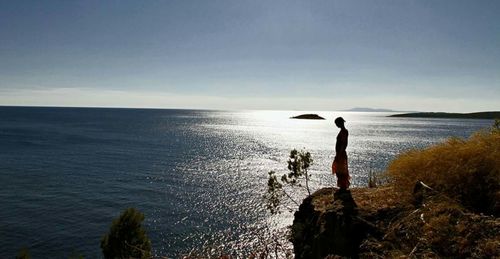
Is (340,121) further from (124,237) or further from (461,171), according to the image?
(124,237)

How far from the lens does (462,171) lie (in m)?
8.16

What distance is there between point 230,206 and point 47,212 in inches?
943

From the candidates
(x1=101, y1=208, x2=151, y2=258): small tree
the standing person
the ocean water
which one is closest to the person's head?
the standing person

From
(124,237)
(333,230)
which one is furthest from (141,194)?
(333,230)

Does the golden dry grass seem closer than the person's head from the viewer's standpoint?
Yes

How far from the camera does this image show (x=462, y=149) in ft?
27.9

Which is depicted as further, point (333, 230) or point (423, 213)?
point (333, 230)

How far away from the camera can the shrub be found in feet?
25.5

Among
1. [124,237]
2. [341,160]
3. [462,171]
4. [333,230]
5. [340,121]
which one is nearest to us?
[462,171]

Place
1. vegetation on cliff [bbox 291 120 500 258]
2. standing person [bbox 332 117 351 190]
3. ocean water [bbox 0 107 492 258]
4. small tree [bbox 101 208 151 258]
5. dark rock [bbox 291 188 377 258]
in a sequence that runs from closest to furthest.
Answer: vegetation on cliff [bbox 291 120 500 258]
dark rock [bbox 291 188 377 258]
standing person [bbox 332 117 351 190]
small tree [bbox 101 208 151 258]
ocean water [bbox 0 107 492 258]

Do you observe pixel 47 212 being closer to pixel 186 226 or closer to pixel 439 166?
pixel 186 226

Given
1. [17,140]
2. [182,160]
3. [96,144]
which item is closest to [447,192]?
[182,160]

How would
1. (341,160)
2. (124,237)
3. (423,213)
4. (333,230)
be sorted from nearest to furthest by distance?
(423,213), (333,230), (341,160), (124,237)

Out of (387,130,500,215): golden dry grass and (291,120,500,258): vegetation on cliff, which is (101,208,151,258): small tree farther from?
(387,130,500,215): golden dry grass
